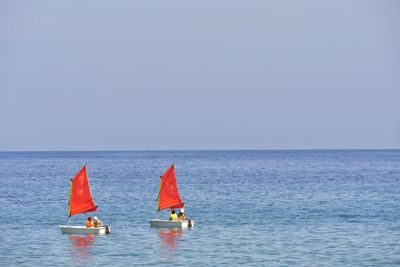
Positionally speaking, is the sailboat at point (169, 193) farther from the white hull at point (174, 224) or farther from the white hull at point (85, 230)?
the white hull at point (85, 230)

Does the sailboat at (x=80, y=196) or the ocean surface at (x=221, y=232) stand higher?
the sailboat at (x=80, y=196)

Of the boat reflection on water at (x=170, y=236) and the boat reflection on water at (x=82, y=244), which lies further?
the boat reflection on water at (x=170, y=236)

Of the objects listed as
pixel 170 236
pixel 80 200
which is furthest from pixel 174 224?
pixel 80 200

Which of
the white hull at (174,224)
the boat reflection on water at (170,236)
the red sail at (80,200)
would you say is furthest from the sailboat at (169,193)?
the red sail at (80,200)

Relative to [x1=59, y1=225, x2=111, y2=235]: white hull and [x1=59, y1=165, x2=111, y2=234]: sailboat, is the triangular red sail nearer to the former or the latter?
[x1=59, y1=165, x2=111, y2=234]: sailboat

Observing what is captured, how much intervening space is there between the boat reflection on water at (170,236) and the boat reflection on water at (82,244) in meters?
5.52

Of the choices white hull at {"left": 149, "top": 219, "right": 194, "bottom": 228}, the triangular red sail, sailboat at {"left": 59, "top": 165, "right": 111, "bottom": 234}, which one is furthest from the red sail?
the triangular red sail

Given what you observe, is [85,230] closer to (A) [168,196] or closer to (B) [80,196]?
(B) [80,196]

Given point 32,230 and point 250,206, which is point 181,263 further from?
point 250,206

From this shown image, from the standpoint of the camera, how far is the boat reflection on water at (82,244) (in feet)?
192

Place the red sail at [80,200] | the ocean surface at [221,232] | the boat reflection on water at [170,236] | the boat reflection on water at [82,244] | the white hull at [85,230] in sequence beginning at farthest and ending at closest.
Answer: the red sail at [80,200]
the white hull at [85,230]
the boat reflection on water at [170,236]
the boat reflection on water at [82,244]
the ocean surface at [221,232]

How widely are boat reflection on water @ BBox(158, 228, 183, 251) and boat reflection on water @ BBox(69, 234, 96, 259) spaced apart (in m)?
5.52

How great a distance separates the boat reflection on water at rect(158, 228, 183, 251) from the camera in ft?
206

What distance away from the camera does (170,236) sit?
6794 cm
